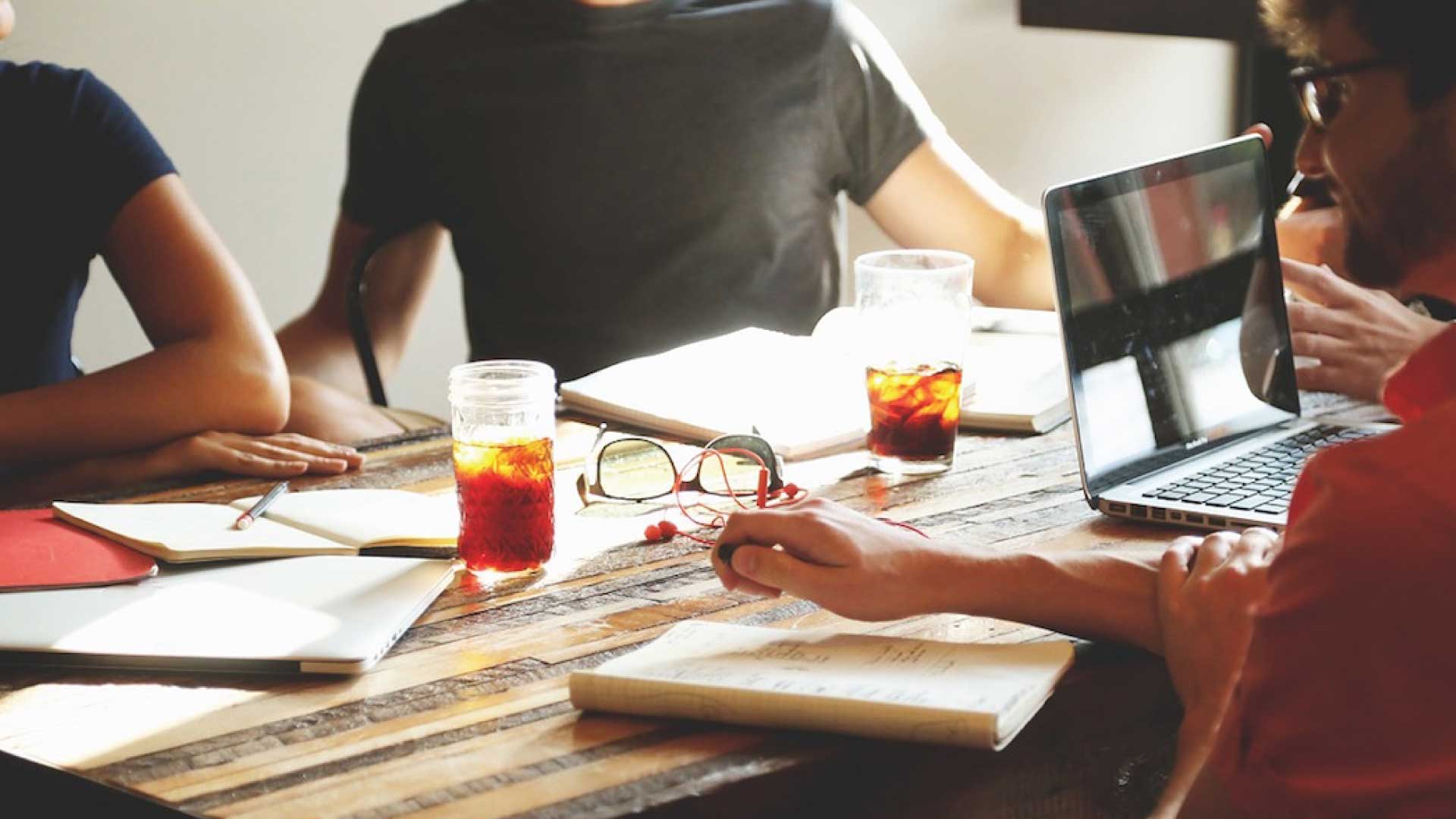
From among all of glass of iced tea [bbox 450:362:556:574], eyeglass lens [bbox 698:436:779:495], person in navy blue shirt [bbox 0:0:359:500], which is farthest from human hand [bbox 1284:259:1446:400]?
person in navy blue shirt [bbox 0:0:359:500]

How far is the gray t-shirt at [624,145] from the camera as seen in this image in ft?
7.94

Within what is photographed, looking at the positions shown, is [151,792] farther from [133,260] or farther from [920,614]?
[133,260]

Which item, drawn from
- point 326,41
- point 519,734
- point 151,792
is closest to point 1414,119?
point 519,734

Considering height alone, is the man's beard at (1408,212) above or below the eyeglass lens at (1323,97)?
below

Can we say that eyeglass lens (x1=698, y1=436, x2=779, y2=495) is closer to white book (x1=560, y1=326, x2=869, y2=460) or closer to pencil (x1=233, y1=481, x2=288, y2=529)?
white book (x1=560, y1=326, x2=869, y2=460)

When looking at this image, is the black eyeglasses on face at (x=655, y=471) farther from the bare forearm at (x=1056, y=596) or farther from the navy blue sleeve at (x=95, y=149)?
the navy blue sleeve at (x=95, y=149)

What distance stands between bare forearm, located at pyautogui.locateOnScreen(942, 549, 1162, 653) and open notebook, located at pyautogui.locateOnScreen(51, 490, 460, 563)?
0.44 m

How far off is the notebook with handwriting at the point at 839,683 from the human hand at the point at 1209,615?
0.09m

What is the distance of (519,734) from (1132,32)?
293 cm

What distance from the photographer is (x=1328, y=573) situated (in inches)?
30.4

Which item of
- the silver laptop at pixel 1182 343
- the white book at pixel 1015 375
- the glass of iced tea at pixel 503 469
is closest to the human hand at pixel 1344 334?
the silver laptop at pixel 1182 343

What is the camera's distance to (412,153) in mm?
2469

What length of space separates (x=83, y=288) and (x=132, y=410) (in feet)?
1.45

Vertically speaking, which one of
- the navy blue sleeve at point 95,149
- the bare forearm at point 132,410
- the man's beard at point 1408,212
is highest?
the navy blue sleeve at point 95,149
